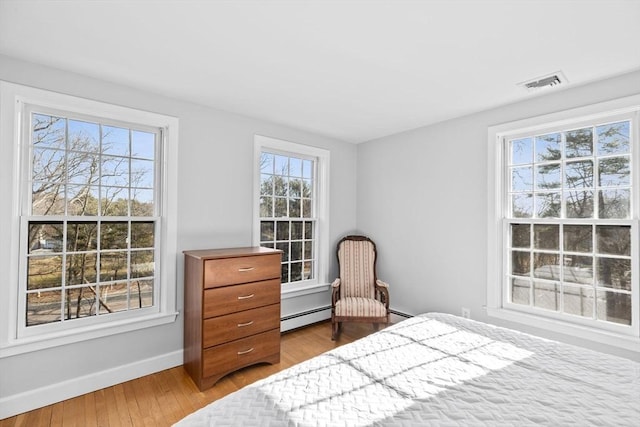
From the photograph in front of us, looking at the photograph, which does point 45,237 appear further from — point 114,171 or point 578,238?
point 578,238

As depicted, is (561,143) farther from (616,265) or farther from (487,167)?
(616,265)

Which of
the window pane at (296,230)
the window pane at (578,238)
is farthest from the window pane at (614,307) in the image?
the window pane at (296,230)

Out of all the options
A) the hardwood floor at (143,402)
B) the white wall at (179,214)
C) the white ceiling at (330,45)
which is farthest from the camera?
the white wall at (179,214)

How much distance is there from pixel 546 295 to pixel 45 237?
4340 mm

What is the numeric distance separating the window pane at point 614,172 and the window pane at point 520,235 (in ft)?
2.25

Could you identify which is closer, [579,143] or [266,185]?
[579,143]

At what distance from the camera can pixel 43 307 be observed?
2.36 metres

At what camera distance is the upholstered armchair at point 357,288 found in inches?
138

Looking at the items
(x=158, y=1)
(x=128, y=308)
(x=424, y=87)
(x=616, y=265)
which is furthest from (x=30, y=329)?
(x=616, y=265)

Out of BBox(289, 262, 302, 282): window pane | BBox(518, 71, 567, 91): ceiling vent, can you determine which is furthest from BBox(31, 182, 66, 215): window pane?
BBox(518, 71, 567, 91): ceiling vent

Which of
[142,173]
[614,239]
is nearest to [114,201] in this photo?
[142,173]

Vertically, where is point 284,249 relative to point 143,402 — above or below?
above

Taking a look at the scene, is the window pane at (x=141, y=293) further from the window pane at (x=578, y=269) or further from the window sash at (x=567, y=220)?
the window pane at (x=578, y=269)

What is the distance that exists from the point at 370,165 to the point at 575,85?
2374mm
